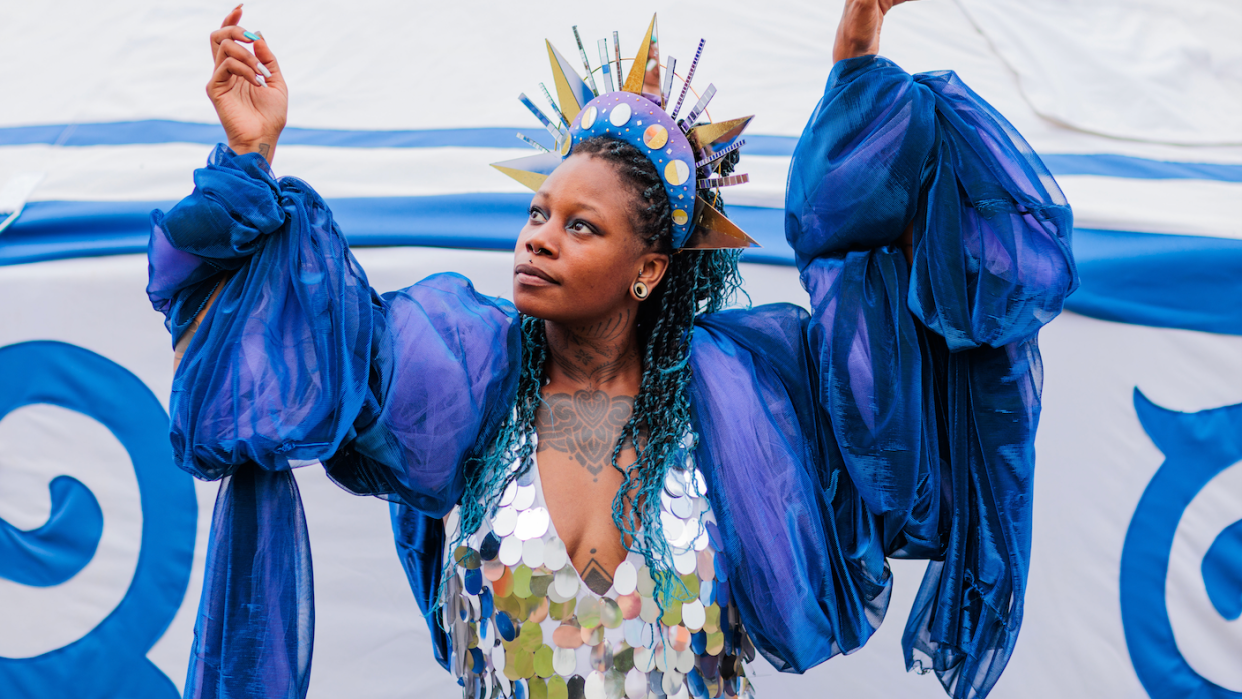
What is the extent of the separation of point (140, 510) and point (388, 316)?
97 centimetres

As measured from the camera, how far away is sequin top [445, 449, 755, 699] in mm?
1064

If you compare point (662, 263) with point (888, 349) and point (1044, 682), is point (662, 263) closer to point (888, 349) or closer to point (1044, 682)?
point (888, 349)

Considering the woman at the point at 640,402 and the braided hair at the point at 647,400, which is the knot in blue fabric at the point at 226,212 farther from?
the braided hair at the point at 647,400

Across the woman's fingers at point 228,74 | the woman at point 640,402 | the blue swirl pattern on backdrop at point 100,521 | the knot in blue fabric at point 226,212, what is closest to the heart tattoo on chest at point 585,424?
the woman at point 640,402

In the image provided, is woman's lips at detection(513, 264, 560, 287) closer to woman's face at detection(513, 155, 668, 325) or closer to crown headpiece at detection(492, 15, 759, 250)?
woman's face at detection(513, 155, 668, 325)

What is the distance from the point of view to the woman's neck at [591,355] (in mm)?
1151

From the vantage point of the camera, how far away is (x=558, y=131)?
1271 mm

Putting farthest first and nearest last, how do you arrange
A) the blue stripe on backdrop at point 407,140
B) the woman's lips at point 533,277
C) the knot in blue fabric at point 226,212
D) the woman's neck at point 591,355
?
the blue stripe on backdrop at point 407,140, the woman's neck at point 591,355, the woman's lips at point 533,277, the knot in blue fabric at point 226,212

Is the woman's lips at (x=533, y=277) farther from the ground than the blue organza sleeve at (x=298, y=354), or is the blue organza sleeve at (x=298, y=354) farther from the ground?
the woman's lips at (x=533, y=277)

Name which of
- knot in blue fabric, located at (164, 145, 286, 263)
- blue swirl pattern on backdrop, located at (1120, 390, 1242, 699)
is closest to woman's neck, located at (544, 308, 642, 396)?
knot in blue fabric, located at (164, 145, 286, 263)

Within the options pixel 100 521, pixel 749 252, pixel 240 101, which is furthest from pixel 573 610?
pixel 100 521

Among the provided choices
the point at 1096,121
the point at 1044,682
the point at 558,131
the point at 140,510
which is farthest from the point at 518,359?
the point at 1096,121

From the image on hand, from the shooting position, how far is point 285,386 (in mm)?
961

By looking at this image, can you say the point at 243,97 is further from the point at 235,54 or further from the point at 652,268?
the point at 652,268
